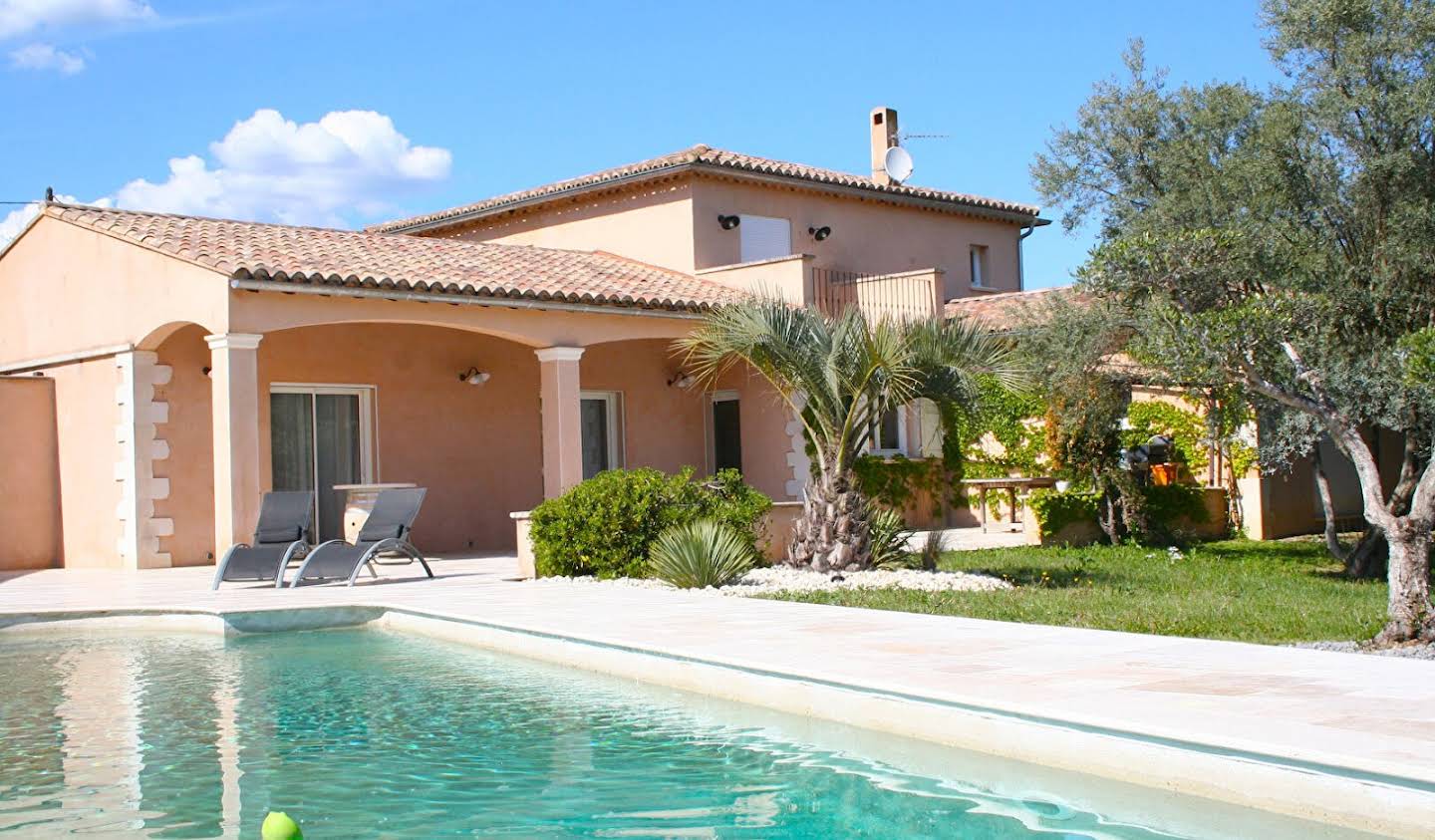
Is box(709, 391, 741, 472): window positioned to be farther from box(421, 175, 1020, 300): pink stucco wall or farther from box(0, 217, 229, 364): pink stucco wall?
box(0, 217, 229, 364): pink stucco wall

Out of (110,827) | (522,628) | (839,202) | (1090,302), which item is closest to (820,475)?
(1090,302)

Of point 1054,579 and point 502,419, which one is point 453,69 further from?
point 1054,579

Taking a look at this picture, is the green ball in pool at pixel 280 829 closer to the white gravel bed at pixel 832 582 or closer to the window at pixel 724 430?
the white gravel bed at pixel 832 582

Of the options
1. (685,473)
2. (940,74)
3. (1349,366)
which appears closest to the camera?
(1349,366)

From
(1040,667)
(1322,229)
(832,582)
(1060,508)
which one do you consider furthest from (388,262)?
(1040,667)

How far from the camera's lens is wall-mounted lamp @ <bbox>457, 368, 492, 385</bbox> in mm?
19547

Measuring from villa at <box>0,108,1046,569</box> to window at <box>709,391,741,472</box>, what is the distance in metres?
0.05

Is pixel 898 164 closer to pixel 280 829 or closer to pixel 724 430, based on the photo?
pixel 724 430

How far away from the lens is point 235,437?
14.8m

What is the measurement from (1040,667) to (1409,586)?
2.84 metres

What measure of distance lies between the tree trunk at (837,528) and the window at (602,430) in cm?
815

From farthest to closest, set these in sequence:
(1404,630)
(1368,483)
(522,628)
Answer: (522,628) → (1368,483) → (1404,630)

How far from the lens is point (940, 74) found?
17.2m

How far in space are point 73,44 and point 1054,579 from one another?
20842mm
